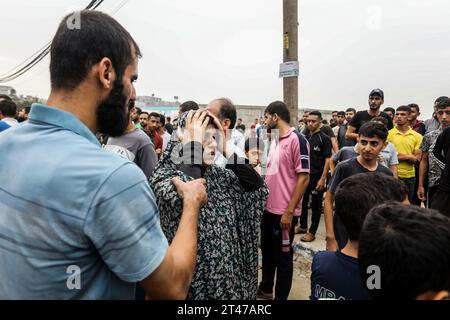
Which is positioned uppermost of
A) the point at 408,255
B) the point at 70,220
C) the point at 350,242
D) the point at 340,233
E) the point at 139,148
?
the point at 139,148

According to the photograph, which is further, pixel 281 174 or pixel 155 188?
pixel 281 174

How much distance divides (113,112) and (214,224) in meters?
0.80

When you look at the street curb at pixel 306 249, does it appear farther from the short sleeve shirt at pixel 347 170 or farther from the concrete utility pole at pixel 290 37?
the concrete utility pole at pixel 290 37

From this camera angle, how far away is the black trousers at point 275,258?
9.71 ft

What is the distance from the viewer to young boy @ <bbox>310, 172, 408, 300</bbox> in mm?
1371

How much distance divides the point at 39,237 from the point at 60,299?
188mm

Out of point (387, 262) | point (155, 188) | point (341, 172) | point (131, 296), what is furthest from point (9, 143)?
point (341, 172)

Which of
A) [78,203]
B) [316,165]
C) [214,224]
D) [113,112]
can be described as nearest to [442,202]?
[316,165]

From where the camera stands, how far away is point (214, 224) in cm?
161

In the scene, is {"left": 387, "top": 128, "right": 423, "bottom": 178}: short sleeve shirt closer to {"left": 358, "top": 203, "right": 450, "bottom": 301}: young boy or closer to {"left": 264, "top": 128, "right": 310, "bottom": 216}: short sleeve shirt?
{"left": 264, "top": 128, "right": 310, "bottom": 216}: short sleeve shirt

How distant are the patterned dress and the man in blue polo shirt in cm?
57

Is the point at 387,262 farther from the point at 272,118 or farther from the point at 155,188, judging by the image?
the point at 272,118

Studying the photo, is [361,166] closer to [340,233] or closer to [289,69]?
[340,233]

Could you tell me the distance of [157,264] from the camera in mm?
866
